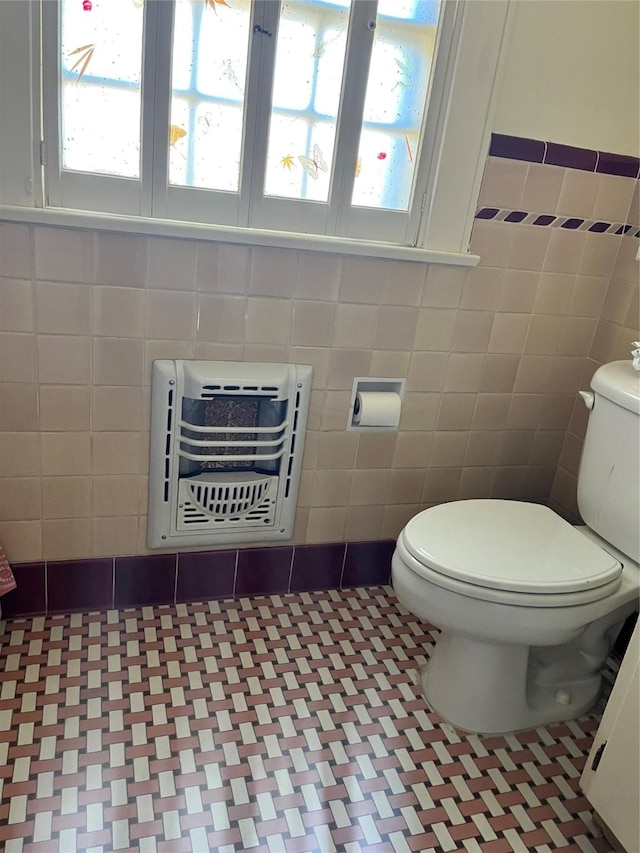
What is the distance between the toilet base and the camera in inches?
60.5

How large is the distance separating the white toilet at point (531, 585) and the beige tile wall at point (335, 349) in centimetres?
32

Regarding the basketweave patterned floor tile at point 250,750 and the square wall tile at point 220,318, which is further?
the square wall tile at point 220,318

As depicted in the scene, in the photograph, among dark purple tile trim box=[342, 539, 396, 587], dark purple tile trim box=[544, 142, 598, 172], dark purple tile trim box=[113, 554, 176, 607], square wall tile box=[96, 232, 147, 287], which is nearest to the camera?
square wall tile box=[96, 232, 147, 287]

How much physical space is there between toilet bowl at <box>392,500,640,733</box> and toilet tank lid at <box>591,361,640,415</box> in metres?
0.32

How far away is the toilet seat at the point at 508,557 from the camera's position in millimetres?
1381

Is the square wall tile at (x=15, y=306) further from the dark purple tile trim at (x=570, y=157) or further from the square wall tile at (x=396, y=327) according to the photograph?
the dark purple tile trim at (x=570, y=157)

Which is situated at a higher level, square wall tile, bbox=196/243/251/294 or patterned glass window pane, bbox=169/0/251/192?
patterned glass window pane, bbox=169/0/251/192

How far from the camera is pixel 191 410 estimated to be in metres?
1.70

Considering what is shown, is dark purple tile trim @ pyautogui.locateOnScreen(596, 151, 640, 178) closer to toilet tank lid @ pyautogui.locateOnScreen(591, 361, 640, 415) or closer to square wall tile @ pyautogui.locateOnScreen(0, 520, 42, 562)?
toilet tank lid @ pyautogui.locateOnScreen(591, 361, 640, 415)

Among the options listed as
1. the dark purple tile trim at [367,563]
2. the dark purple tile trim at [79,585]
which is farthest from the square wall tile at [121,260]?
the dark purple tile trim at [367,563]

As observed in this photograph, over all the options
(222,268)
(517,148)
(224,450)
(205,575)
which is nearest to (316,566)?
(205,575)

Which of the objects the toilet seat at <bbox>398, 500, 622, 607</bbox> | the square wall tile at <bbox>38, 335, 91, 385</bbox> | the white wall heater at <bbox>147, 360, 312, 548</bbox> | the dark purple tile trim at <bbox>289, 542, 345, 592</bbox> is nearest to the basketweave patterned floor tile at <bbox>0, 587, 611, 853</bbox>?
the dark purple tile trim at <bbox>289, 542, 345, 592</bbox>

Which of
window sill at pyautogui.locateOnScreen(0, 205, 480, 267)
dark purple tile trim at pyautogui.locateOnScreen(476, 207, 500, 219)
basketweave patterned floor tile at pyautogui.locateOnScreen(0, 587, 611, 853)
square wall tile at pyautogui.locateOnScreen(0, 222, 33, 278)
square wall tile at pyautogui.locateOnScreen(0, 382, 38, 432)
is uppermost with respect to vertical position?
dark purple tile trim at pyautogui.locateOnScreen(476, 207, 500, 219)

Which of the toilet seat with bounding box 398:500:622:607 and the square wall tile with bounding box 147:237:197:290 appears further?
the square wall tile with bounding box 147:237:197:290
